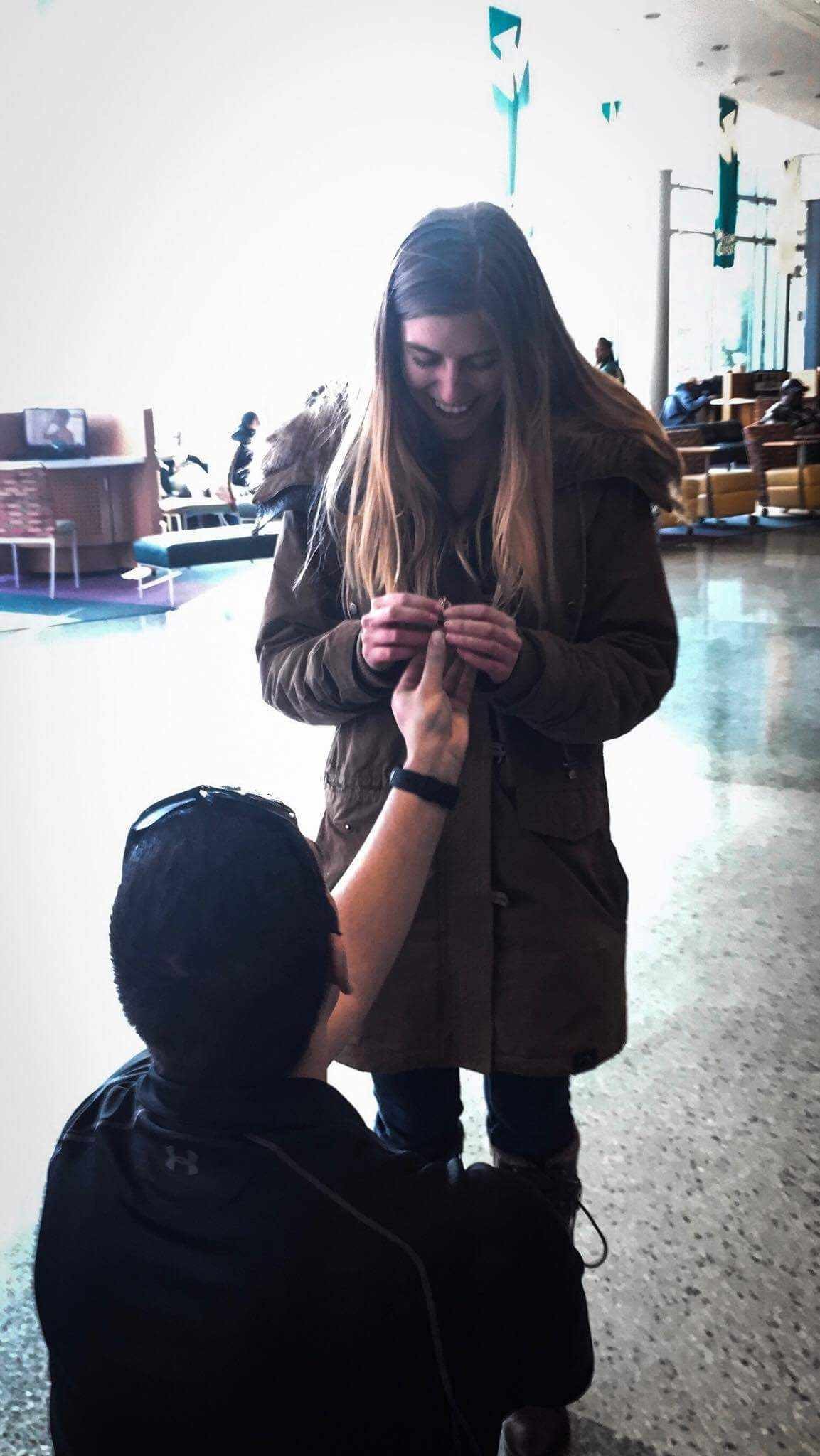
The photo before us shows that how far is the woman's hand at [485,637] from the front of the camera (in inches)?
48.5

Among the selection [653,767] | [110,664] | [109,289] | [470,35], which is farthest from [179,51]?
[653,767]

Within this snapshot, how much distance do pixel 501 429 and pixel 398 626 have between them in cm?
29

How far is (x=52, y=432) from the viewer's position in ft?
35.1

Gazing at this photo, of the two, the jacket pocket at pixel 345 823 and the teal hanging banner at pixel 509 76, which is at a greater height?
the teal hanging banner at pixel 509 76

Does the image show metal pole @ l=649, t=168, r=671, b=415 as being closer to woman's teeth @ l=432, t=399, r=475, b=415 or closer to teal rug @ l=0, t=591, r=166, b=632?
teal rug @ l=0, t=591, r=166, b=632

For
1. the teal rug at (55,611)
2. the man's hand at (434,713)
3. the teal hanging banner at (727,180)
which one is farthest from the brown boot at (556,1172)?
the teal hanging banner at (727,180)

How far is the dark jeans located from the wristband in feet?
1.18

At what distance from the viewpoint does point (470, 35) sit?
39.3 ft

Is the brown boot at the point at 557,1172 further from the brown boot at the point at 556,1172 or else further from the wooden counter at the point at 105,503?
the wooden counter at the point at 105,503

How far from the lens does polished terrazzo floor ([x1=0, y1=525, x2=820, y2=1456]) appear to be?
170cm

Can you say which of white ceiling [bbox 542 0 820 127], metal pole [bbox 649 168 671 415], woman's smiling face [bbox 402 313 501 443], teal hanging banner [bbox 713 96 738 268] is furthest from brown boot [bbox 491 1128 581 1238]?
teal hanging banner [bbox 713 96 738 268]

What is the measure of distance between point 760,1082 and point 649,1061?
8.7 inches

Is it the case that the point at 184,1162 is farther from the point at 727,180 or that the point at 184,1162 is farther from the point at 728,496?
the point at 727,180

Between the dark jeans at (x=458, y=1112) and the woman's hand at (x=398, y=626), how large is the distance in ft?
1.69
